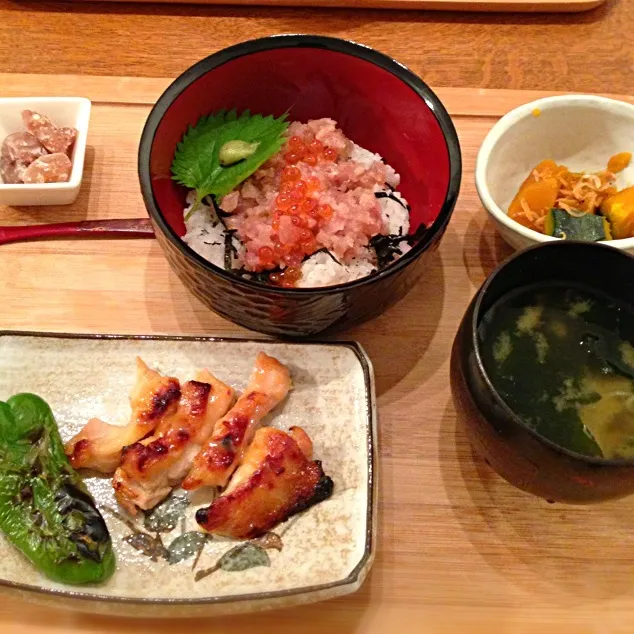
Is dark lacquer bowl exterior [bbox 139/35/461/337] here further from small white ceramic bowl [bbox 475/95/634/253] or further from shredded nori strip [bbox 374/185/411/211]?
small white ceramic bowl [bbox 475/95/634/253]

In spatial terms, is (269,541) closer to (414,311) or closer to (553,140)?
(414,311)

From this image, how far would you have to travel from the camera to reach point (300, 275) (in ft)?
4.94

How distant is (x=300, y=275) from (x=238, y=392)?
0.30 meters

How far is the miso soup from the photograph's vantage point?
1123 mm

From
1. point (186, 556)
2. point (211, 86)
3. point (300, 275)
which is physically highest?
point (211, 86)

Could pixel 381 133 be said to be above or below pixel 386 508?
above

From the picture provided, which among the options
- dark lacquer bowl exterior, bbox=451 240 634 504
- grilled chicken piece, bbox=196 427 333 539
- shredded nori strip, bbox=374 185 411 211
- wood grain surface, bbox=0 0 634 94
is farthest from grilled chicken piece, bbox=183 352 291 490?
wood grain surface, bbox=0 0 634 94

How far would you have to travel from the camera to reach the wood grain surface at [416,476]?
1.23 m

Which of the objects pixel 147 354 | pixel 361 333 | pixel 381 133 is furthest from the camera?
pixel 381 133

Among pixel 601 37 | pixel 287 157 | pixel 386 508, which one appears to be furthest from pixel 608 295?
pixel 601 37

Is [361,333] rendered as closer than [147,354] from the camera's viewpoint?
No

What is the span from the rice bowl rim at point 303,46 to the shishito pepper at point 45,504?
448mm

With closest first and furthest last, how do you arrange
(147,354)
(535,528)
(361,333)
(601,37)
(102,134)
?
(535,528)
(147,354)
(361,333)
(102,134)
(601,37)

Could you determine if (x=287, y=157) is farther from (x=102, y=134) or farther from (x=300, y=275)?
(x=102, y=134)
